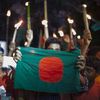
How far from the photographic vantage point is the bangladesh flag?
686 cm

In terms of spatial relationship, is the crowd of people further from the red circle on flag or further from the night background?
the night background

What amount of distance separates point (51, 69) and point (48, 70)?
0.13 feet

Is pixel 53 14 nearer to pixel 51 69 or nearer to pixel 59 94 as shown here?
pixel 51 69

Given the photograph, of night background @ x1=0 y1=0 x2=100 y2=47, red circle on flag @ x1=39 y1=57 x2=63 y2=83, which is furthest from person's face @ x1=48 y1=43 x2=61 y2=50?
night background @ x1=0 y1=0 x2=100 y2=47

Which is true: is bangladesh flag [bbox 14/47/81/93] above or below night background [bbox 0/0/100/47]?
below

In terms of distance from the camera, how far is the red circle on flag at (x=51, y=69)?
6.91 meters

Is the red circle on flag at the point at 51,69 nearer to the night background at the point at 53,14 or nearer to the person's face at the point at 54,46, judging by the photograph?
the person's face at the point at 54,46

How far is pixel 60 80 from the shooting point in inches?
272

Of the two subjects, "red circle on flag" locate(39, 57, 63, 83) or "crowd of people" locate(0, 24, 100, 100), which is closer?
"crowd of people" locate(0, 24, 100, 100)

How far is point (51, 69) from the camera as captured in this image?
6.93m

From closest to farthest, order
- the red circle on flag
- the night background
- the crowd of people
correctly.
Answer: the crowd of people < the red circle on flag < the night background

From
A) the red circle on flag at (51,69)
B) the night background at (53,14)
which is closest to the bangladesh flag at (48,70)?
the red circle on flag at (51,69)

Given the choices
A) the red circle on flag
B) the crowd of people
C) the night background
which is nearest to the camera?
the crowd of people

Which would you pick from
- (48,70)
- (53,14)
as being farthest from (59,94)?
(53,14)
